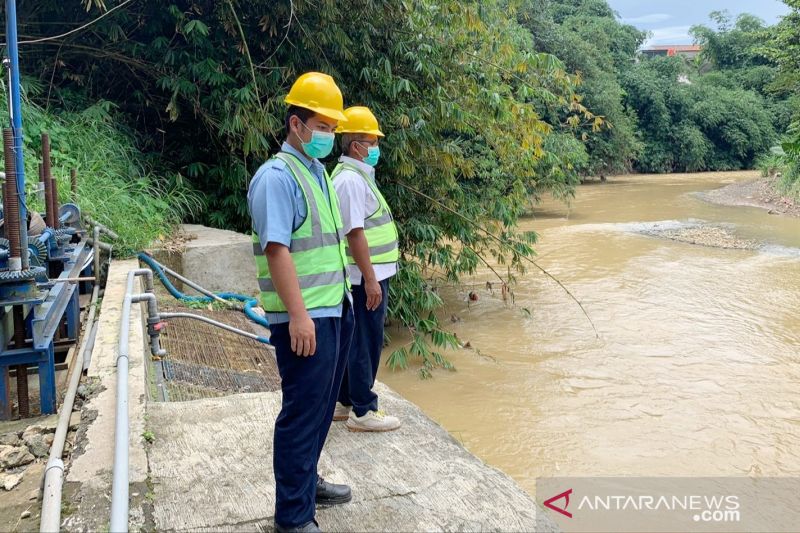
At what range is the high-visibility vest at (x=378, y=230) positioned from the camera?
339 cm

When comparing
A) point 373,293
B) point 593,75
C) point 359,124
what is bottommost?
point 373,293

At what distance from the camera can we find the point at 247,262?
21.9ft

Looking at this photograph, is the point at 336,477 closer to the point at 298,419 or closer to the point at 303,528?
the point at 303,528

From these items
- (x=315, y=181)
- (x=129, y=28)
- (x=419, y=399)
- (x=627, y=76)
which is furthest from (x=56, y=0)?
(x=627, y=76)

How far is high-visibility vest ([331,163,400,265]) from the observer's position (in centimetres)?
339

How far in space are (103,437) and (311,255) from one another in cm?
135

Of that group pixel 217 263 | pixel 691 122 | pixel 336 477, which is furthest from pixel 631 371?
pixel 691 122

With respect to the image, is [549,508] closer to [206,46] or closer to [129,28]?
[206,46]

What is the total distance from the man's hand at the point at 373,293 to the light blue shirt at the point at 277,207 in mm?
870

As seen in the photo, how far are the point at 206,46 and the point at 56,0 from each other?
6.22 ft

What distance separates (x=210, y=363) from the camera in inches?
196

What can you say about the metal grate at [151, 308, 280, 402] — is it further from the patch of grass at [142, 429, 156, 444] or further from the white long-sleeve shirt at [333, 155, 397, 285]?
the white long-sleeve shirt at [333, 155, 397, 285]

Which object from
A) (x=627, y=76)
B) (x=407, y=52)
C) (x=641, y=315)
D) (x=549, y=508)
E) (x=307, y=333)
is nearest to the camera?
(x=307, y=333)
